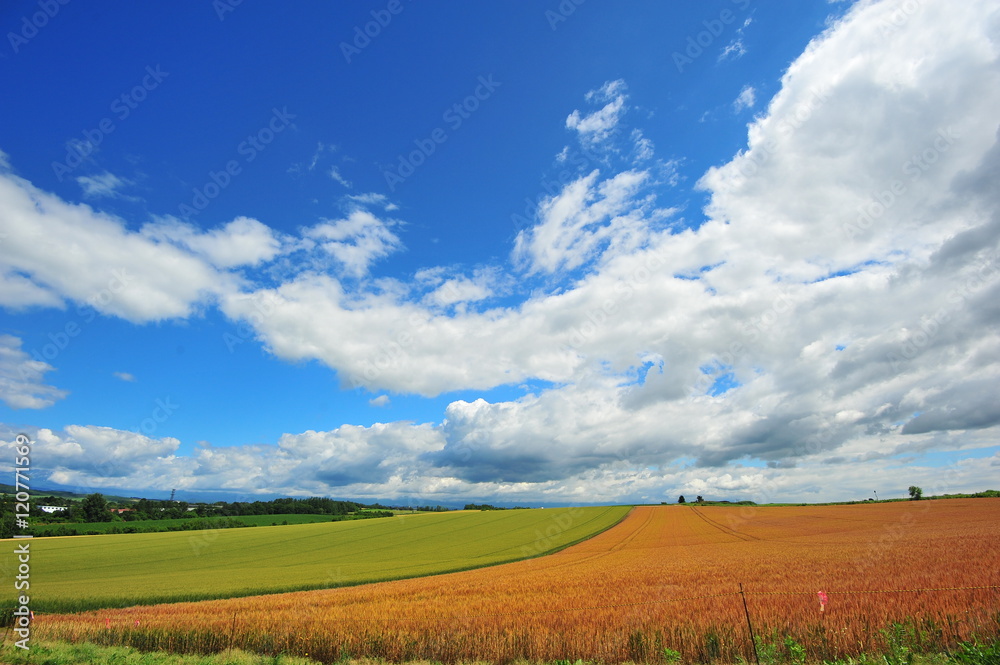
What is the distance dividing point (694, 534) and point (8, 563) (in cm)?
6581

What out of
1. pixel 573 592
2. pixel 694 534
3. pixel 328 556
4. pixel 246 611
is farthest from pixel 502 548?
pixel 246 611

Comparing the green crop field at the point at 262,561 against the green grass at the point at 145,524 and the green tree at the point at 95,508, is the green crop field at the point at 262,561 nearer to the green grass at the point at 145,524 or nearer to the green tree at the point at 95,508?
the green grass at the point at 145,524

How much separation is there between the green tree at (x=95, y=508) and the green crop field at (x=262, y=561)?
145 feet

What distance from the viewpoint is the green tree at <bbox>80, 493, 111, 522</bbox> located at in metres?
88.7

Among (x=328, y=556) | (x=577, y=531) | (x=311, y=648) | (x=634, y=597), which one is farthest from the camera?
(x=577, y=531)

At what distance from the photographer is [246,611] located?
15812 mm

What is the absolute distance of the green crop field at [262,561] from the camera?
80.3ft

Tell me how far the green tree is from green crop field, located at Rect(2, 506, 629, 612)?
145 ft

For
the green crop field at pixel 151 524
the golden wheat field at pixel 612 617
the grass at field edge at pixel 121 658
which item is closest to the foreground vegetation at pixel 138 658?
the grass at field edge at pixel 121 658

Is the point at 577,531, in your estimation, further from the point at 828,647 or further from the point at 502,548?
the point at 828,647

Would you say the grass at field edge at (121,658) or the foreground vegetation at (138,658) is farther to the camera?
the grass at field edge at (121,658)

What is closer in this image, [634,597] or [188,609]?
[634,597]

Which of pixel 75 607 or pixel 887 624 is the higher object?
pixel 887 624

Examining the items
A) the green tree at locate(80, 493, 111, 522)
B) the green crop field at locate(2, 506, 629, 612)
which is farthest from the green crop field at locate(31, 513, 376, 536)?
the green crop field at locate(2, 506, 629, 612)
